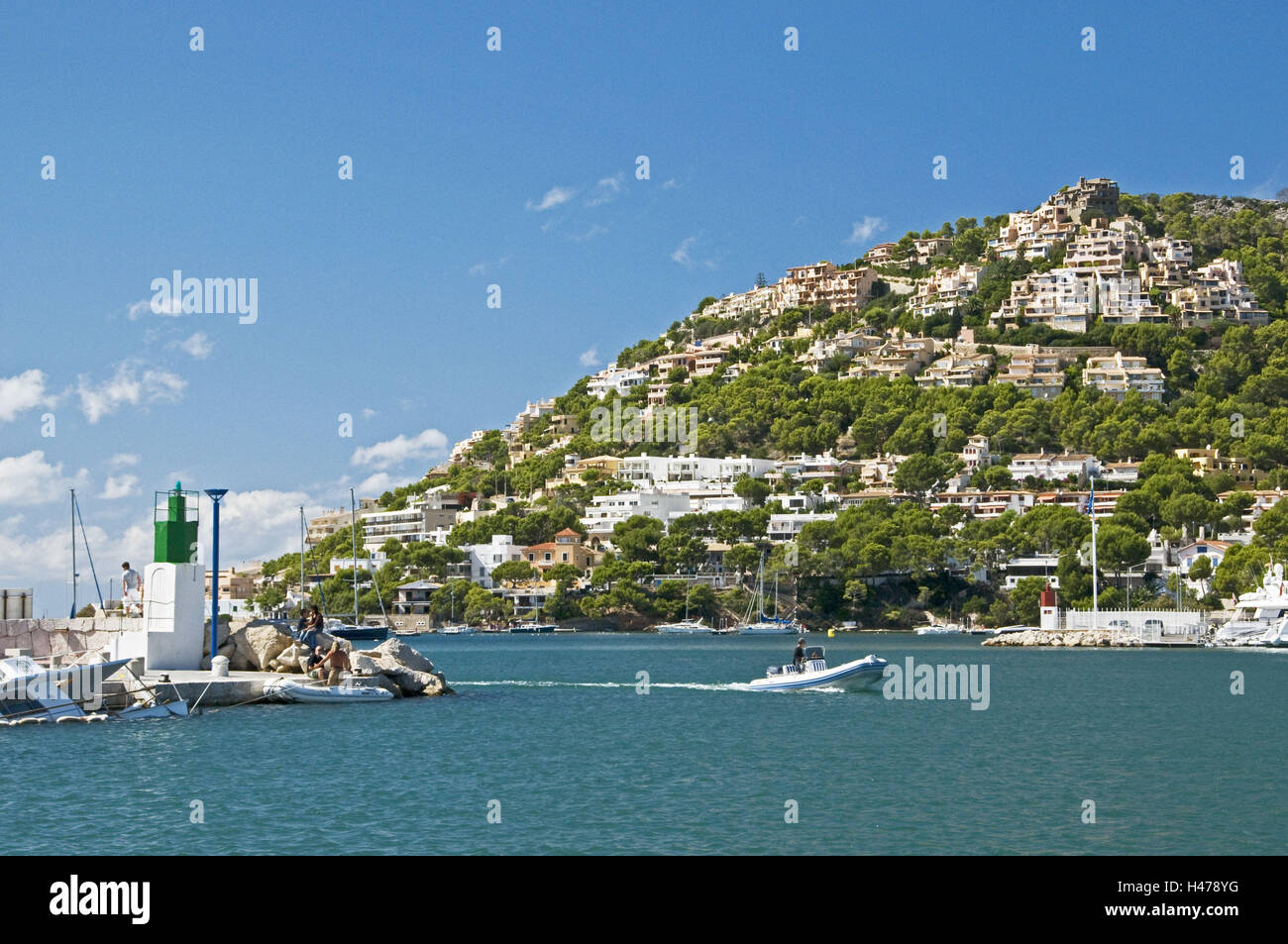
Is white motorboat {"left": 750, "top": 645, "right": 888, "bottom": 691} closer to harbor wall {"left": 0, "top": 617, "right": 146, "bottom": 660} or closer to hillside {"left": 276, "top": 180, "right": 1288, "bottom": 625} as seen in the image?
harbor wall {"left": 0, "top": 617, "right": 146, "bottom": 660}

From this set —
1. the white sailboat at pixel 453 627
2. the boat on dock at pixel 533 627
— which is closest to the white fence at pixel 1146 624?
the boat on dock at pixel 533 627

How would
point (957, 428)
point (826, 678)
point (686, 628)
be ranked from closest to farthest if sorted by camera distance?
point (826, 678) → point (686, 628) → point (957, 428)

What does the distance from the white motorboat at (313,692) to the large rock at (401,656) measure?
2.65 metres

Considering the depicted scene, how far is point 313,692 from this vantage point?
1321 inches

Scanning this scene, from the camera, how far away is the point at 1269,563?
95.8 m

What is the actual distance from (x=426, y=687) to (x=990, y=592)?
80360mm

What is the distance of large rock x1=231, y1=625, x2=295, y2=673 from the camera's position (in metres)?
35.0

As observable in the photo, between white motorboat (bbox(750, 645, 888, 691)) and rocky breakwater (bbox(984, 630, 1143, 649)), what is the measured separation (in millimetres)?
48349

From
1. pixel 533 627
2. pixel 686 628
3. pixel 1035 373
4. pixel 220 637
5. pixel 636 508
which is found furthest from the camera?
pixel 1035 373

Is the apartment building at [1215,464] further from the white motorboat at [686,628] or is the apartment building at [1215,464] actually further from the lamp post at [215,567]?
the lamp post at [215,567]

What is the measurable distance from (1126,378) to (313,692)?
5089 inches

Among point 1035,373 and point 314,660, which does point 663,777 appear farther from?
point 1035,373

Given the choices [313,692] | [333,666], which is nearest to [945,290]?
[333,666]
